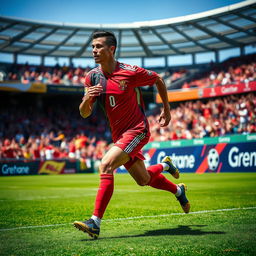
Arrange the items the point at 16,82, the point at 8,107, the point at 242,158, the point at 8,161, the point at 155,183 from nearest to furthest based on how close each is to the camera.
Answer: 1. the point at 155,183
2. the point at 242,158
3. the point at 8,161
4. the point at 16,82
5. the point at 8,107

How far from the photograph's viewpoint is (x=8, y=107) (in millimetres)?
35500

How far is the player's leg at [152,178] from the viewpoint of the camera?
5172 millimetres

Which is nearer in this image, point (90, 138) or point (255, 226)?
point (255, 226)

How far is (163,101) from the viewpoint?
5395 millimetres

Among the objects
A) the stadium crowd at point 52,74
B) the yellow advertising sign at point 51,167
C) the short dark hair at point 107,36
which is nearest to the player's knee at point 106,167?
the short dark hair at point 107,36

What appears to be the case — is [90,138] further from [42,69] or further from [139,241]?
[139,241]

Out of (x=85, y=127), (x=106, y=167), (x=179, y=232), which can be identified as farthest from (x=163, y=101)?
(x=85, y=127)

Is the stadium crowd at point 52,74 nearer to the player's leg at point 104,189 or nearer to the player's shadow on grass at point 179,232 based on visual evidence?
the player's leg at point 104,189

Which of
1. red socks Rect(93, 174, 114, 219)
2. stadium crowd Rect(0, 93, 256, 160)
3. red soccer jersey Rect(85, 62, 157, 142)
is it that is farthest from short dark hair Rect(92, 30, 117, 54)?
stadium crowd Rect(0, 93, 256, 160)

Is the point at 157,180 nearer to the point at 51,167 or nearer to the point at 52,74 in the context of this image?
the point at 51,167

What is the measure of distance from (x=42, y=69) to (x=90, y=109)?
3464 cm

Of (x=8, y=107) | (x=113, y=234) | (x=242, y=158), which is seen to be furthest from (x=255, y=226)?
(x=8, y=107)

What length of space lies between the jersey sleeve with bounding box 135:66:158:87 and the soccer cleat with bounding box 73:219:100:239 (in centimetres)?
189

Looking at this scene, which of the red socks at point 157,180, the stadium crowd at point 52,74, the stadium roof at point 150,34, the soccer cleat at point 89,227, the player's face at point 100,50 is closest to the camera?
the soccer cleat at point 89,227
